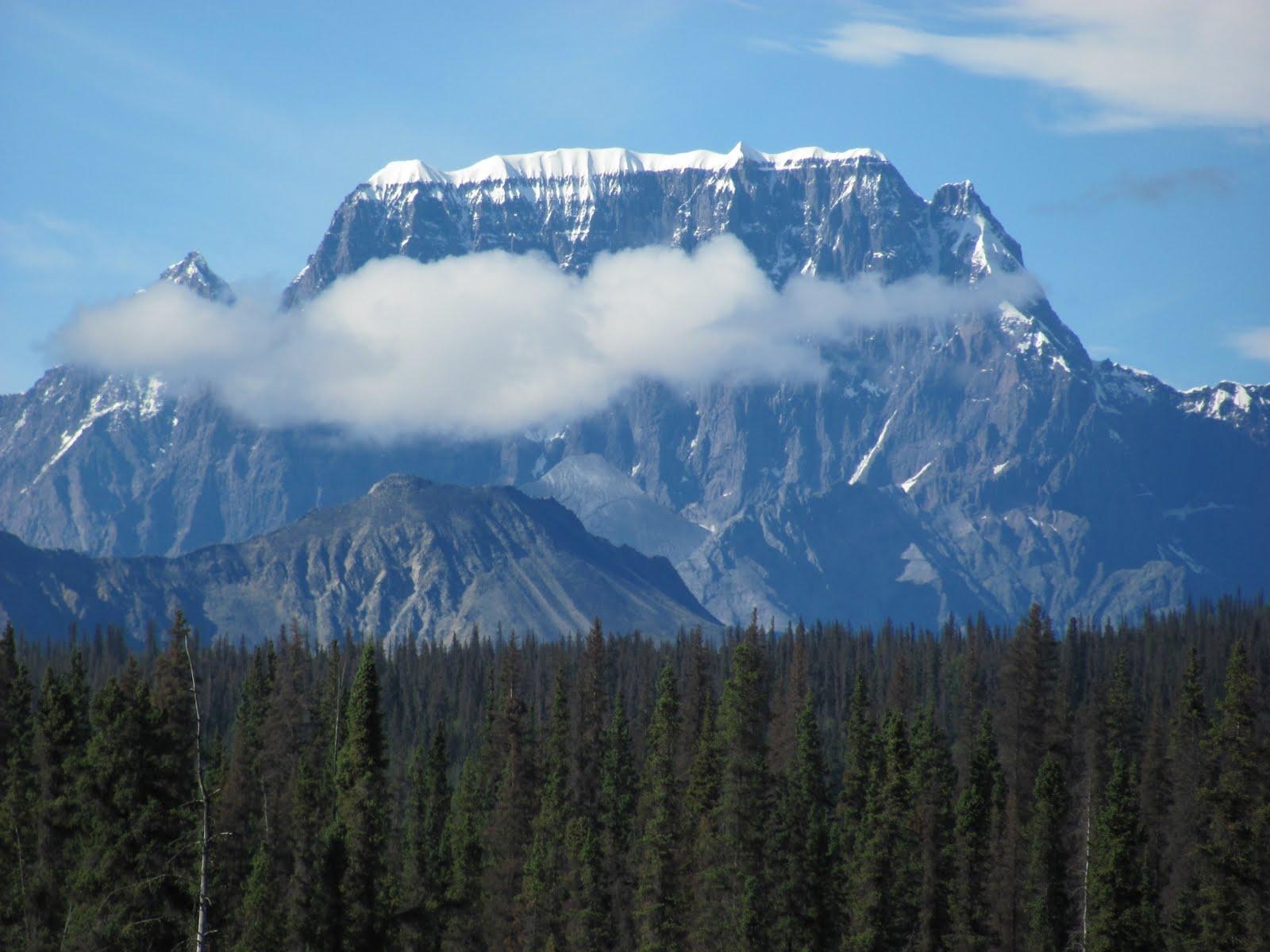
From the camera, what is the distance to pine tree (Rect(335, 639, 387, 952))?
263 feet

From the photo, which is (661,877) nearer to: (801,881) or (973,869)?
(801,881)

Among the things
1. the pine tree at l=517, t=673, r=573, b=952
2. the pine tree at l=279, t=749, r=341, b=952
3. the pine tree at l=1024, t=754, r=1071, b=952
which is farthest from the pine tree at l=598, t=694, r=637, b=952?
the pine tree at l=279, t=749, r=341, b=952

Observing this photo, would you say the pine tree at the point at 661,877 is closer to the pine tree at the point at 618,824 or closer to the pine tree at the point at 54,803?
the pine tree at the point at 618,824

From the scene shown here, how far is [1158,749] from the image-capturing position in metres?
140

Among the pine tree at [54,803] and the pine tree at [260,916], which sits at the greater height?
the pine tree at [54,803]

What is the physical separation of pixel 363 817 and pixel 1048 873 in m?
47.1

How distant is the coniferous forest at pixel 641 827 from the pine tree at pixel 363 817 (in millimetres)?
143

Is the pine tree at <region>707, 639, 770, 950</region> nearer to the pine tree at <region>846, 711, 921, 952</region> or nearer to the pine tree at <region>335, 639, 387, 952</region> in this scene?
the pine tree at <region>846, 711, 921, 952</region>

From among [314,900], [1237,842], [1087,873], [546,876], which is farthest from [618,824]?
[314,900]

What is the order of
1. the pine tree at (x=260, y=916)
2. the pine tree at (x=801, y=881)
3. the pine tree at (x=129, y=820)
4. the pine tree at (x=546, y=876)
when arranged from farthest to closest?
the pine tree at (x=546, y=876) < the pine tree at (x=801, y=881) < the pine tree at (x=260, y=916) < the pine tree at (x=129, y=820)

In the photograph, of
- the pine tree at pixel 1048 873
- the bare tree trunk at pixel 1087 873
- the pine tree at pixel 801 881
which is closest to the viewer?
the bare tree trunk at pixel 1087 873

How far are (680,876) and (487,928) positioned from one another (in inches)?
709

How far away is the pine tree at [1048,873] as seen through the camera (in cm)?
10531

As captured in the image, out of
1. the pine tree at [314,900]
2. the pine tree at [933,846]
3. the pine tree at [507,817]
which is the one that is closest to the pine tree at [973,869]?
the pine tree at [933,846]
